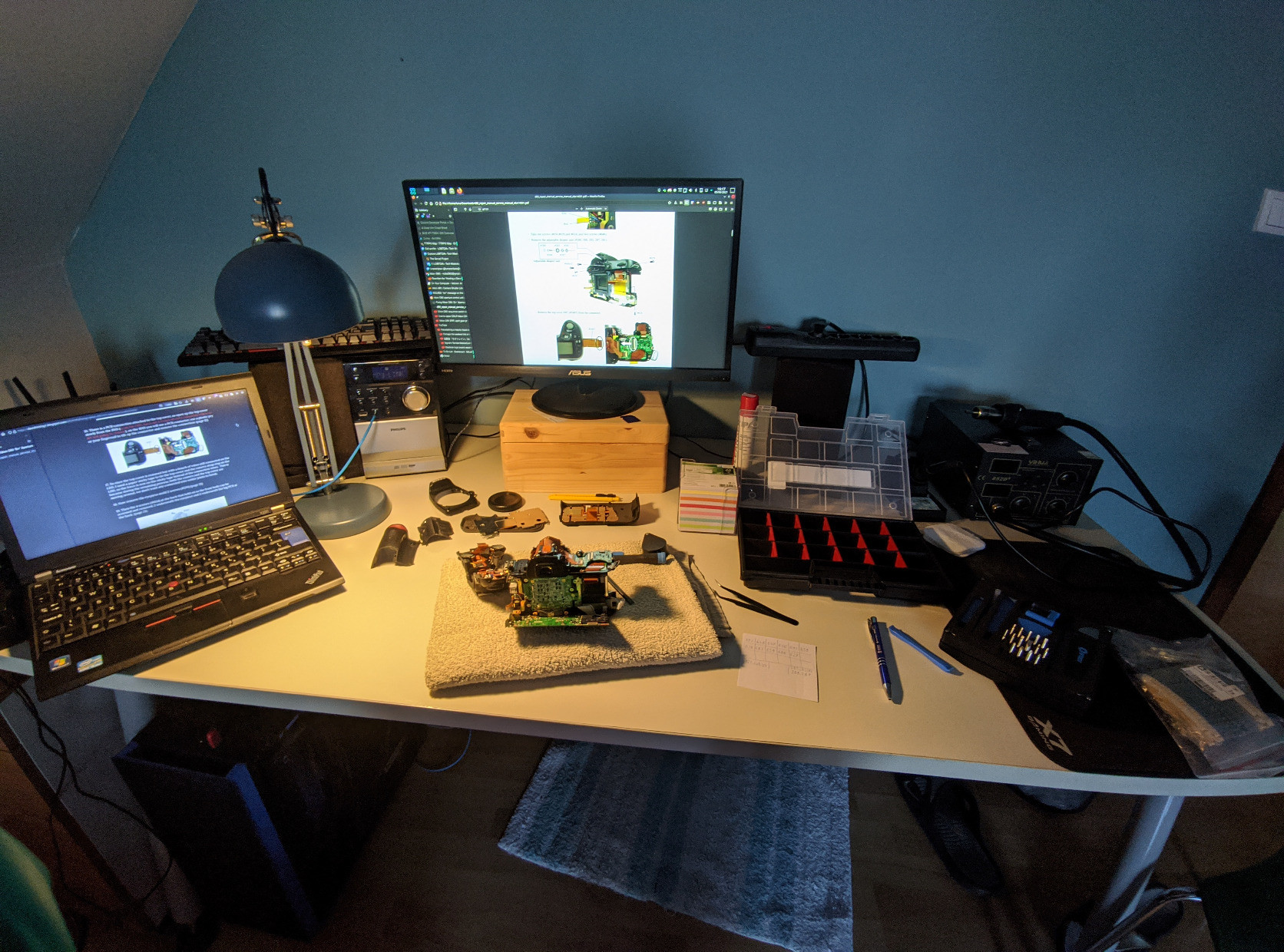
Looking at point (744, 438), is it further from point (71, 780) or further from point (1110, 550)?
point (71, 780)

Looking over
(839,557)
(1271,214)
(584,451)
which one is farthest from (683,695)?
(1271,214)

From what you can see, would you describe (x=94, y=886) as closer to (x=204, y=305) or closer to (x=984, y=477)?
(x=204, y=305)

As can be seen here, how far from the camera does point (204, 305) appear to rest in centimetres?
142

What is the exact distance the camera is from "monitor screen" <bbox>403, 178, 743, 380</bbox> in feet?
3.53

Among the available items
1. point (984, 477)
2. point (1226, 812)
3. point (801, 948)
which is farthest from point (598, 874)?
point (1226, 812)

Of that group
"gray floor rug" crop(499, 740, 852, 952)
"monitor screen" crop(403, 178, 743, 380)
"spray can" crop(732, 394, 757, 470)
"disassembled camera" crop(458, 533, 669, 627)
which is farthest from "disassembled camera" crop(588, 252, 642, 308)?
"gray floor rug" crop(499, 740, 852, 952)

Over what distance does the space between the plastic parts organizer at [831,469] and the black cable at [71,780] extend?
1275mm

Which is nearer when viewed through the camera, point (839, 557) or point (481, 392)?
point (839, 557)

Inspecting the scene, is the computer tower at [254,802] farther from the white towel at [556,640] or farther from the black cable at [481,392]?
the black cable at [481,392]

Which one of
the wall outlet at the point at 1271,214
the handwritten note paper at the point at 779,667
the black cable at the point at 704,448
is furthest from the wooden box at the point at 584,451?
the wall outlet at the point at 1271,214

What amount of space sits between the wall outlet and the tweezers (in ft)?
4.03

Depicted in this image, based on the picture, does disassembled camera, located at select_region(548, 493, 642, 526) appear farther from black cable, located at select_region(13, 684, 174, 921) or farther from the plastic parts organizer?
black cable, located at select_region(13, 684, 174, 921)

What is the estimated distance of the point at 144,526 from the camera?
967 millimetres

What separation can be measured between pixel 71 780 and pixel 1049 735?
1.57 meters
